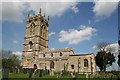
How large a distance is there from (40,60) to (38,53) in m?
2.39

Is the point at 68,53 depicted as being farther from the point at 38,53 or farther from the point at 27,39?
the point at 27,39

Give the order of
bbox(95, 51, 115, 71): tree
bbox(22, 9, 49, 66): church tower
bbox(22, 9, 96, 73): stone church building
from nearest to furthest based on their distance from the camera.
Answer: bbox(22, 9, 96, 73): stone church building
bbox(95, 51, 115, 71): tree
bbox(22, 9, 49, 66): church tower

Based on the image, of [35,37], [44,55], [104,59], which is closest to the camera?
[44,55]

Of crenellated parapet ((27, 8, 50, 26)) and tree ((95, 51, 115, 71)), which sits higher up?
crenellated parapet ((27, 8, 50, 26))

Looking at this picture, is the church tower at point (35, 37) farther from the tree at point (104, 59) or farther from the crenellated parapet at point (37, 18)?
the tree at point (104, 59)

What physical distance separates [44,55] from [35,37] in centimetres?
666

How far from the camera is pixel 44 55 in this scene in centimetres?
4344

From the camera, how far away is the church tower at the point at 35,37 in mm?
45572

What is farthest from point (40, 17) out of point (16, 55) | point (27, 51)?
point (16, 55)

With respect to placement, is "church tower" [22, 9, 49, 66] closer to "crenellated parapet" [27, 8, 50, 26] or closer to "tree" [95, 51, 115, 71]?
"crenellated parapet" [27, 8, 50, 26]

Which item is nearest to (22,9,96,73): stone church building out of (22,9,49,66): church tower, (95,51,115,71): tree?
(22,9,49,66): church tower

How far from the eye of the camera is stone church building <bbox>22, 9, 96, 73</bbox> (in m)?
38.0

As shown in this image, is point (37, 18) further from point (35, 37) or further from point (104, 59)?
point (104, 59)

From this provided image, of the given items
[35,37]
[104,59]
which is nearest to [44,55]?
[35,37]
